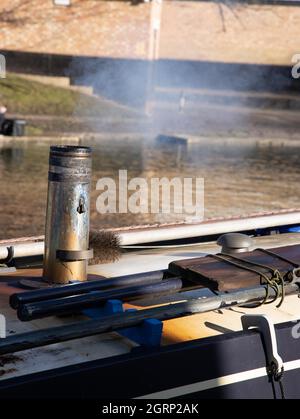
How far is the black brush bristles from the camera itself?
470cm

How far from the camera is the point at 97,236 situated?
477 centimetres

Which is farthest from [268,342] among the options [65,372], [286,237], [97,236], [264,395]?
[286,237]

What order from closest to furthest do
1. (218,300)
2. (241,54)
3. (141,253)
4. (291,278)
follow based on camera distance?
1. (218,300)
2. (291,278)
3. (141,253)
4. (241,54)

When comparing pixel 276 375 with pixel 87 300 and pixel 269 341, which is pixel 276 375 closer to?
pixel 269 341

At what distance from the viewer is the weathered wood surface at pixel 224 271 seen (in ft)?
11.1

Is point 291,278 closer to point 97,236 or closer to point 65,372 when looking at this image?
point 65,372

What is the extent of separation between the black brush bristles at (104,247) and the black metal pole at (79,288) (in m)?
1.09

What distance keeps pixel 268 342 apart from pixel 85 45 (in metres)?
24.0

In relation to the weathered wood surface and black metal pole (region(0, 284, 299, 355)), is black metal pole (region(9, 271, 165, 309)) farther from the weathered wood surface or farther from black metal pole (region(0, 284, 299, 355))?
black metal pole (region(0, 284, 299, 355))

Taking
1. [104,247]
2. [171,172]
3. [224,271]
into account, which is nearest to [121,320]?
[224,271]

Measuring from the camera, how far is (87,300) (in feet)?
10.8

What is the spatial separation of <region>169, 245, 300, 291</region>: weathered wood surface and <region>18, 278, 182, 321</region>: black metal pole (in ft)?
0.26

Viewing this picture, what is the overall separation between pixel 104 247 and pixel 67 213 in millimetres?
877

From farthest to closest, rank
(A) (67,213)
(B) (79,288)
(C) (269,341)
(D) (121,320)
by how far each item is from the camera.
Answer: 1. (A) (67,213)
2. (B) (79,288)
3. (C) (269,341)
4. (D) (121,320)
